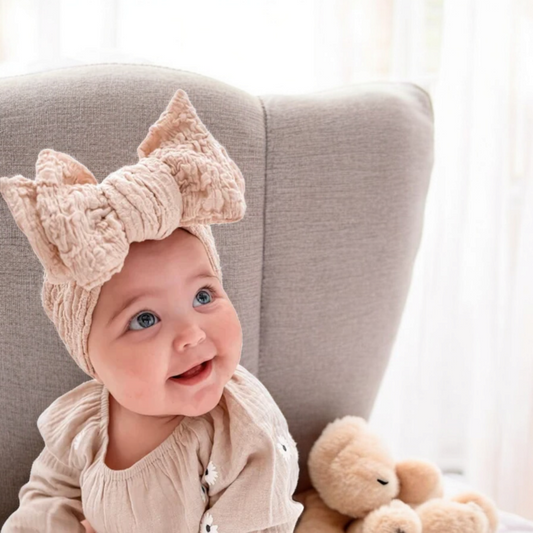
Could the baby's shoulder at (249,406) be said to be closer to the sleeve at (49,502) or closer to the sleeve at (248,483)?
the sleeve at (248,483)

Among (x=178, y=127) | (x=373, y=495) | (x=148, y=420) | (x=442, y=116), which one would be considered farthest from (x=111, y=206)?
(x=442, y=116)

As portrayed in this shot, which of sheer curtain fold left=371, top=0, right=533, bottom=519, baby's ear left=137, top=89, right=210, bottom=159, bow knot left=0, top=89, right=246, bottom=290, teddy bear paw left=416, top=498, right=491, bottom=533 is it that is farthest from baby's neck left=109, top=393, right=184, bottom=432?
sheer curtain fold left=371, top=0, right=533, bottom=519

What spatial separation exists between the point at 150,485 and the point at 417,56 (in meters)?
1.11

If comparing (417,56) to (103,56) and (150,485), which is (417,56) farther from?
(150,485)

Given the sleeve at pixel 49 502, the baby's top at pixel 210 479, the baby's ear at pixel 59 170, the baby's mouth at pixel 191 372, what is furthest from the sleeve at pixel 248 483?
the baby's ear at pixel 59 170

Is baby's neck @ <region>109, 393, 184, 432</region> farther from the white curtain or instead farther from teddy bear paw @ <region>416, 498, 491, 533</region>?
the white curtain

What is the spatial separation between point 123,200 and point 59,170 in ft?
0.29

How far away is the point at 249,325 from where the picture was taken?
110 cm

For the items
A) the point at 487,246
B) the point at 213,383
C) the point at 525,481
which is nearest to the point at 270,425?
the point at 213,383

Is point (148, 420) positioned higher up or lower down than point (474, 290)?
higher up

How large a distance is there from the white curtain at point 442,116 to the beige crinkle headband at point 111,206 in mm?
603

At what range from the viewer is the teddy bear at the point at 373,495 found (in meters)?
1.03

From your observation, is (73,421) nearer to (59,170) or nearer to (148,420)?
(148,420)

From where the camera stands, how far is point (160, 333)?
756 mm
